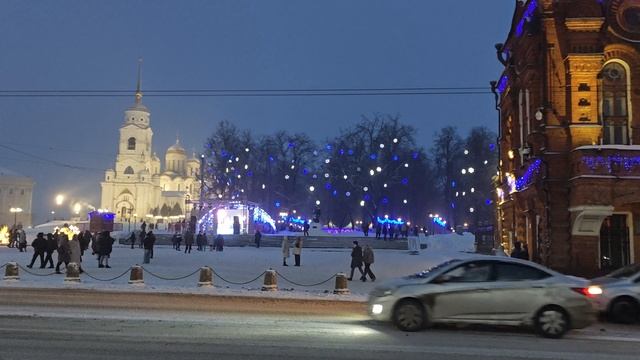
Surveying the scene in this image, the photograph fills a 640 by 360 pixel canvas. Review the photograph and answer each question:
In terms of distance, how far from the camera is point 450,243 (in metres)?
47.6

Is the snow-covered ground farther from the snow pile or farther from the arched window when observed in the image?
the snow pile

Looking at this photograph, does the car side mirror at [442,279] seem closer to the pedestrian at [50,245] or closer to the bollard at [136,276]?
the bollard at [136,276]

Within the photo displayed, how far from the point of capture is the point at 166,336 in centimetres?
1056

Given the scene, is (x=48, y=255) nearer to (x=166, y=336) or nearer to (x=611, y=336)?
(x=166, y=336)

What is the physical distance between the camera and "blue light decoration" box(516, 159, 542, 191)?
22200 millimetres

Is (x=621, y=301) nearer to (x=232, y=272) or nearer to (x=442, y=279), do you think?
(x=442, y=279)

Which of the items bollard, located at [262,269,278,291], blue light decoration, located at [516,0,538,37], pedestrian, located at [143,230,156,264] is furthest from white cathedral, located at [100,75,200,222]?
bollard, located at [262,269,278,291]

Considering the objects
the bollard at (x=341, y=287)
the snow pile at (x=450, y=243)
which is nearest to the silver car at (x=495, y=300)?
the bollard at (x=341, y=287)

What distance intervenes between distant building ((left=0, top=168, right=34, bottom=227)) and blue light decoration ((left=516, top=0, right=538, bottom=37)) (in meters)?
110

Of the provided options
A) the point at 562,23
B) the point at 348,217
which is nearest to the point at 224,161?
the point at 348,217

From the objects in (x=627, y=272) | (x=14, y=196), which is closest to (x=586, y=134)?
(x=627, y=272)

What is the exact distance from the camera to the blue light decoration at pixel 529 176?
22.2 metres

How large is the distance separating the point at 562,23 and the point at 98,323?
18809 millimetres

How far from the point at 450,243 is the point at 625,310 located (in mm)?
33873
